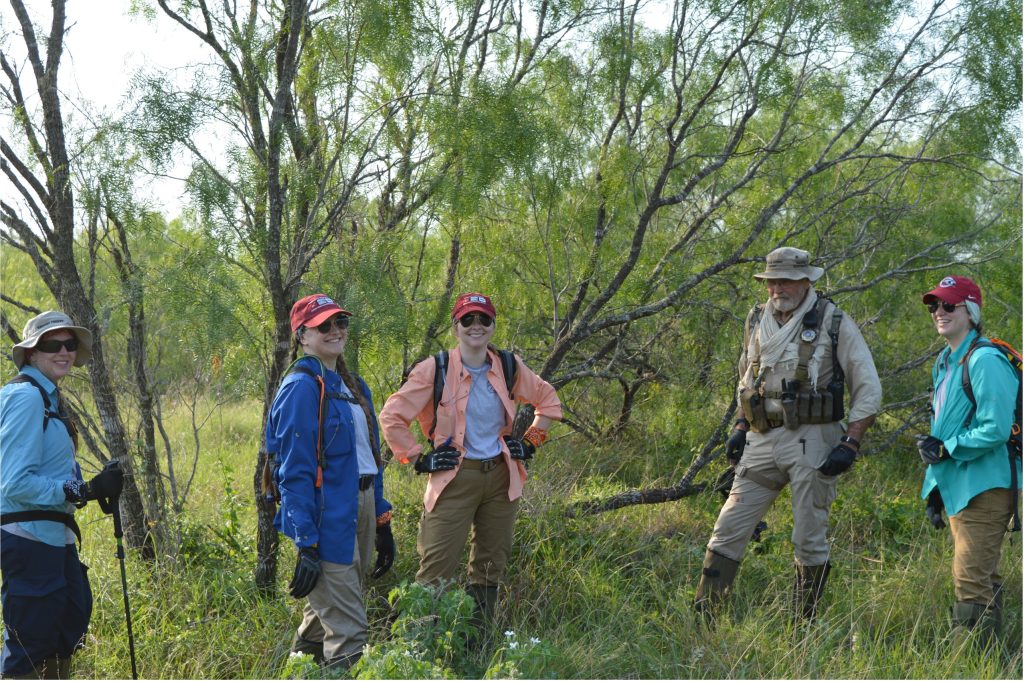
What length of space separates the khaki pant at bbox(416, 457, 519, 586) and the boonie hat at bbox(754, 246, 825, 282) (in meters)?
1.71

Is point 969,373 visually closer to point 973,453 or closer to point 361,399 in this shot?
point 973,453

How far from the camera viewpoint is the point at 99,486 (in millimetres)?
3305

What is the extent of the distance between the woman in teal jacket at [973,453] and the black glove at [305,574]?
286 cm

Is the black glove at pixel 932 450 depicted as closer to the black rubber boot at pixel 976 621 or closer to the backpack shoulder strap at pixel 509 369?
the black rubber boot at pixel 976 621

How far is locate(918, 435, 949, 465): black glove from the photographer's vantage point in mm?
4047

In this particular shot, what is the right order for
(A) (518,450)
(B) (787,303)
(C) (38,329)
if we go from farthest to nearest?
1. (B) (787,303)
2. (A) (518,450)
3. (C) (38,329)

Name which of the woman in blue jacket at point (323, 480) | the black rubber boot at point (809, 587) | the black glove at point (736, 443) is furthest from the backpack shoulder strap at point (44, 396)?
the black rubber boot at point (809, 587)

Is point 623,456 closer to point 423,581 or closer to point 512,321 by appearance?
point 512,321

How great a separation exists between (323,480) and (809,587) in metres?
2.57

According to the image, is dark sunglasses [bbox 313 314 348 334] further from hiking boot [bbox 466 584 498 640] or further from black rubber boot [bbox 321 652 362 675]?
hiking boot [bbox 466 584 498 640]

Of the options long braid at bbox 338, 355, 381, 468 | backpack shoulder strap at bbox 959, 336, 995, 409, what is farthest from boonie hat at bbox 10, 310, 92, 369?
backpack shoulder strap at bbox 959, 336, 995, 409

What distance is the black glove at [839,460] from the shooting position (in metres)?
4.12

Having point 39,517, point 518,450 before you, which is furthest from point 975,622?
point 39,517

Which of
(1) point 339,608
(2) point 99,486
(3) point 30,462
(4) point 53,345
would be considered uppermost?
(4) point 53,345
